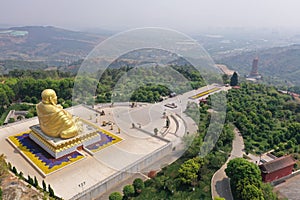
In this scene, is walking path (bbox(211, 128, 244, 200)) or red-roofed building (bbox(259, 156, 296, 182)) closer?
walking path (bbox(211, 128, 244, 200))

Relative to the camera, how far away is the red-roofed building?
11962 millimetres

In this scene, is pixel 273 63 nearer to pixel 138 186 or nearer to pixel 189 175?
pixel 189 175

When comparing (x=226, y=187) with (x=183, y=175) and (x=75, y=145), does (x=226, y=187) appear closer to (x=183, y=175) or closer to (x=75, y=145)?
(x=183, y=175)

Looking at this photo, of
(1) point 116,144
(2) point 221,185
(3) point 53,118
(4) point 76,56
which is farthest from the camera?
(4) point 76,56

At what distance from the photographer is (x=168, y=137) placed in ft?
53.0

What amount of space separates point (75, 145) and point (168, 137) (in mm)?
6116

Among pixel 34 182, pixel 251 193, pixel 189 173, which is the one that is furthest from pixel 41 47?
pixel 251 193

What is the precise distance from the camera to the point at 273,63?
8406 centimetres

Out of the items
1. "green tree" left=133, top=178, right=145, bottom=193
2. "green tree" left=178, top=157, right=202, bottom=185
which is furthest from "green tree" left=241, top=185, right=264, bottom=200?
"green tree" left=133, top=178, right=145, bottom=193

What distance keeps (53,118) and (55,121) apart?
20 cm

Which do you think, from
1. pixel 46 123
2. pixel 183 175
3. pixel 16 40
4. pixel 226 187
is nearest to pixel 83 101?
pixel 46 123

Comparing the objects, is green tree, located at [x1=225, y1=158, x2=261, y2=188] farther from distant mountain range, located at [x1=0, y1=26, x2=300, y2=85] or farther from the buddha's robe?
distant mountain range, located at [x1=0, y1=26, x2=300, y2=85]

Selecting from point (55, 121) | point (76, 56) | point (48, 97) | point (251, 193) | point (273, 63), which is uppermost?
point (48, 97)

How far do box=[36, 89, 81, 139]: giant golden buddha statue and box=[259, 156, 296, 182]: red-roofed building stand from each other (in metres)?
10.2
